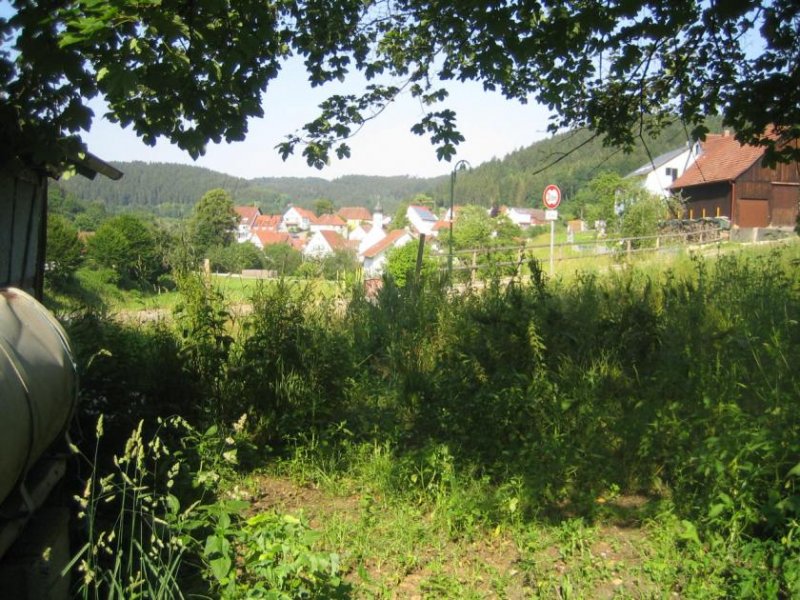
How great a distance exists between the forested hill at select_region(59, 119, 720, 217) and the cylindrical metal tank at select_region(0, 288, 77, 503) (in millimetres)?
3570

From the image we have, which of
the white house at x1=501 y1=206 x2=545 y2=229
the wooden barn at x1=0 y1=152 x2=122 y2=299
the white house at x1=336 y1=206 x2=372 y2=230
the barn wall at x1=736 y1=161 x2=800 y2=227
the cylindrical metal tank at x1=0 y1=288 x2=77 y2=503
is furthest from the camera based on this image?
the white house at x1=336 y1=206 x2=372 y2=230

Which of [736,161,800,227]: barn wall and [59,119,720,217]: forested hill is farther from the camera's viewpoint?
[736,161,800,227]: barn wall

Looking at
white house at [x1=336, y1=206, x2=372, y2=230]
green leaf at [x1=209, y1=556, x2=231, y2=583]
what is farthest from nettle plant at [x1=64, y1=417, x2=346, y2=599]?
white house at [x1=336, y1=206, x2=372, y2=230]

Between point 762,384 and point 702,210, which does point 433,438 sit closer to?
point 762,384

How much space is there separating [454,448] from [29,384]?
287 centimetres

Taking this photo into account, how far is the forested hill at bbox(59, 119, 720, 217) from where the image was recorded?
22.8ft

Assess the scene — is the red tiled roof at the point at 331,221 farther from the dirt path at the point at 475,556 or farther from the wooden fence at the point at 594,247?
the dirt path at the point at 475,556

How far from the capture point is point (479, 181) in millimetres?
151250

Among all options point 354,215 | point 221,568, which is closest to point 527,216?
point 354,215

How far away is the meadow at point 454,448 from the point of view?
3.17 meters

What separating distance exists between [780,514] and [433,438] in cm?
241

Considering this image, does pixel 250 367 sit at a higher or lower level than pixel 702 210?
lower

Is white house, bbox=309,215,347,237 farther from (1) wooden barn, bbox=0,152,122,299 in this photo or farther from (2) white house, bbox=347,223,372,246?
(1) wooden barn, bbox=0,152,122,299

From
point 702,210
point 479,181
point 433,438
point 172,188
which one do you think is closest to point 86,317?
point 433,438
